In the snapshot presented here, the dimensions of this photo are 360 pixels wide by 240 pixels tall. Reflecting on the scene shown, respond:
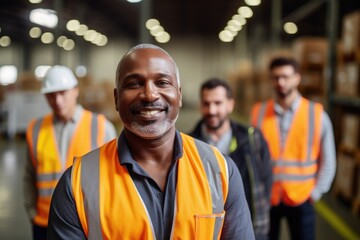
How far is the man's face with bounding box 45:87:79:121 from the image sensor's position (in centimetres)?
308

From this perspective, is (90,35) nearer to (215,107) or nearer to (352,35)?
(352,35)

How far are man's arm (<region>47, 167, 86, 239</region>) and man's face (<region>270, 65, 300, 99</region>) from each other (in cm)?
256

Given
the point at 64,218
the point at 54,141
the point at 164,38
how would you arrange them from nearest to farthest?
the point at 64,218, the point at 54,141, the point at 164,38

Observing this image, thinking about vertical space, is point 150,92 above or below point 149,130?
above

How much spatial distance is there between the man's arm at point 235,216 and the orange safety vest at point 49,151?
1743mm

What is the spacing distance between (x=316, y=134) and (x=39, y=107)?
39.1 feet

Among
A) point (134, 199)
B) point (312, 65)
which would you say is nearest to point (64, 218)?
point (134, 199)

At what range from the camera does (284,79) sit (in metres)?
3.61

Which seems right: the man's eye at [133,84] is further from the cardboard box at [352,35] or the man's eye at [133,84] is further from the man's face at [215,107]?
the cardboard box at [352,35]

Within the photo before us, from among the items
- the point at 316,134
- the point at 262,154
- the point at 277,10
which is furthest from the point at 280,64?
the point at 277,10

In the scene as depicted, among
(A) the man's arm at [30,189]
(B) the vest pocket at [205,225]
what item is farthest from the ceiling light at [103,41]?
(B) the vest pocket at [205,225]

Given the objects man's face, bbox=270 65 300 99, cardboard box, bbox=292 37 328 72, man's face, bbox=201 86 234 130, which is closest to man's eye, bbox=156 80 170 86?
man's face, bbox=201 86 234 130

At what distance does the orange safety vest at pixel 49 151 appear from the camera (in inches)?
118

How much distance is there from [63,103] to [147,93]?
1.83 metres
